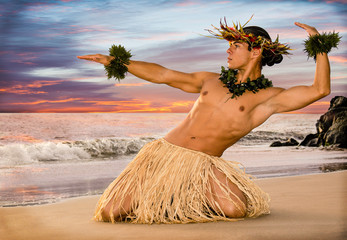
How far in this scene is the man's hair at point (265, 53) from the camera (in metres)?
2.76

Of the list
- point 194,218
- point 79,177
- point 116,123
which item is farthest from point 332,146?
point 194,218

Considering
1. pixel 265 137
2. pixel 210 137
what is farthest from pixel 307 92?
pixel 265 137

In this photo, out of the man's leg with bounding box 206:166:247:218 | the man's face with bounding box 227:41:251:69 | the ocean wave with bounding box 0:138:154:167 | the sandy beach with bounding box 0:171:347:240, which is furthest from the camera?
the ocean wave with bounding box 0:138:154:167

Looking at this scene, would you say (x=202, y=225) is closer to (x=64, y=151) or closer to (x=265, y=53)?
(x=265, y=53)

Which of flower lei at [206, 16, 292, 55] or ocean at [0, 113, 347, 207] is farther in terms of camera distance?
ocean at [0, 113, 347, 207]

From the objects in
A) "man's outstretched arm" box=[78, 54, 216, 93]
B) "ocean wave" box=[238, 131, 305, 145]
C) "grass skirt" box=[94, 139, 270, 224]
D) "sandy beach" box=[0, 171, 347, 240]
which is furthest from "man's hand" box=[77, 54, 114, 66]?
"ocean wave" box=[238, 131, 305, 145]

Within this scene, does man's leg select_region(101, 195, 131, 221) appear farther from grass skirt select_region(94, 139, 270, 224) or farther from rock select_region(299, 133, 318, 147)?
rock select_region(299, 133, 318, 147)

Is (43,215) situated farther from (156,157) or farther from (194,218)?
(194,218)

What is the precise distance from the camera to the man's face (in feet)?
8.93

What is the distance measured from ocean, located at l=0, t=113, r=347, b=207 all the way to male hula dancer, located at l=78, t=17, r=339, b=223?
113 cm

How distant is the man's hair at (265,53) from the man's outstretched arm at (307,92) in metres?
0.30

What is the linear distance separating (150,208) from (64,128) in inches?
442

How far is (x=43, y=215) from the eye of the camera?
8.87 feet

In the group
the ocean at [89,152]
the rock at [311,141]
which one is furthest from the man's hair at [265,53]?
the rock at [311,141]
